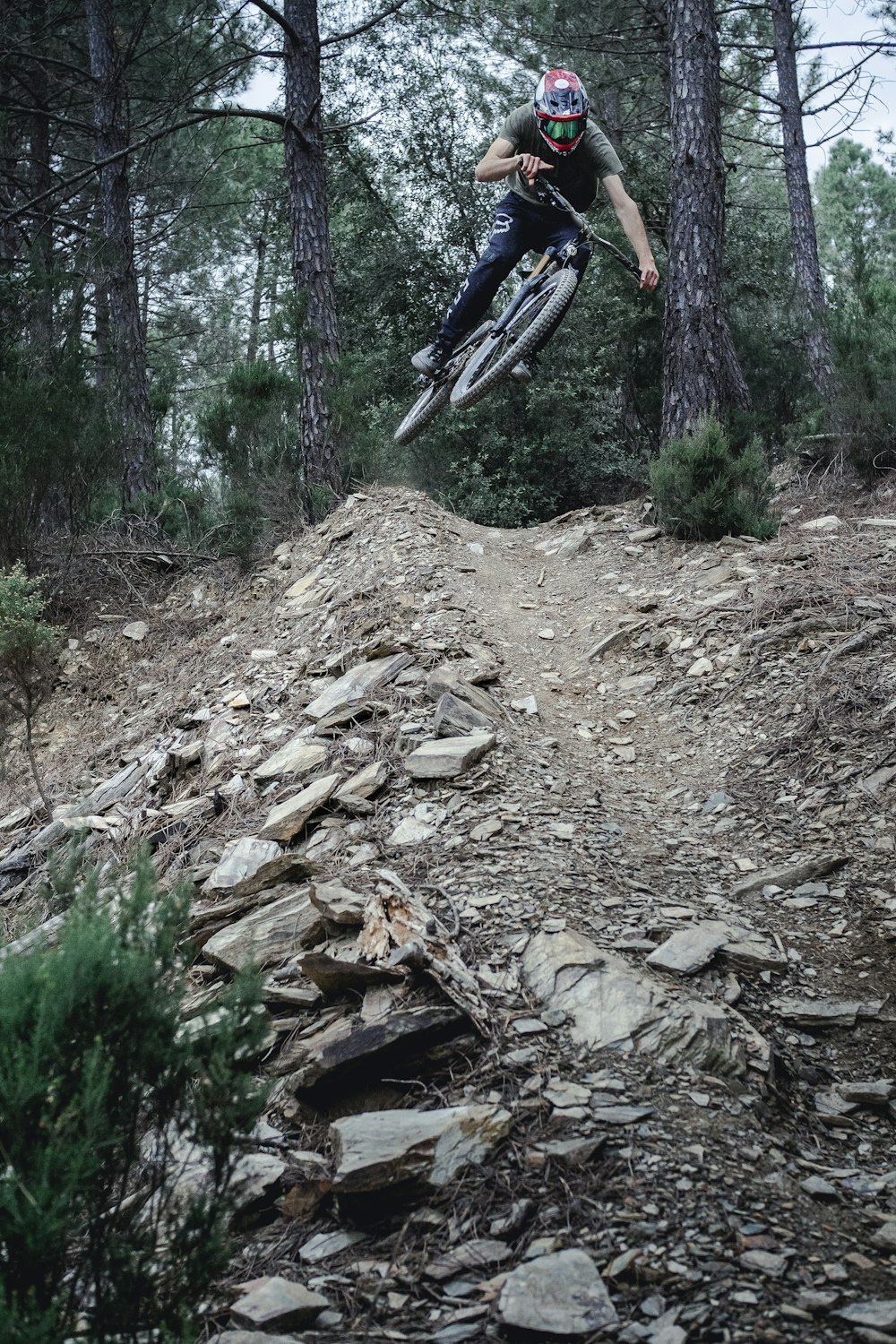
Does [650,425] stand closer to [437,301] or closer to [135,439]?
[437,301]

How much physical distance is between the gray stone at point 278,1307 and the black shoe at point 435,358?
4.61 m

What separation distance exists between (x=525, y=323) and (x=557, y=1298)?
412 centimetres

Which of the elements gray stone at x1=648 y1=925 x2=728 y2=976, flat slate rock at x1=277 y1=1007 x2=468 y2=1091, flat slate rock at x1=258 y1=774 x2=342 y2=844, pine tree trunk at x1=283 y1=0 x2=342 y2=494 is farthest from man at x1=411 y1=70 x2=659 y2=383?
flat slate rock at x1=277 y1=1007 x2=468 y2=1091

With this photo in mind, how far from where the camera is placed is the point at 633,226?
481cm

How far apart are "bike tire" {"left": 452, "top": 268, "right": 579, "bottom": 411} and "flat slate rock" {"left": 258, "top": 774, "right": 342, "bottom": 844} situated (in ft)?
6.87

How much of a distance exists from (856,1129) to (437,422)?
9158 mm

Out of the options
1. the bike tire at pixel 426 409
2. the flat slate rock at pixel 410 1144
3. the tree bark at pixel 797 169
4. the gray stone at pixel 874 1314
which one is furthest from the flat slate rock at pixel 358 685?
the tree bark at pixel 797 169

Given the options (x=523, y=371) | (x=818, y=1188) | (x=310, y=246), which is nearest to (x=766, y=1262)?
(x=818, y=1188)

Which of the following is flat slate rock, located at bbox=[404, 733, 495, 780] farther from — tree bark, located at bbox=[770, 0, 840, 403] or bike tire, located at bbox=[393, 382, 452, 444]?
tree bark, located at bbox=[770, 0, 840, 403]

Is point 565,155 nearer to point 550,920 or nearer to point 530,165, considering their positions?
point 530,165

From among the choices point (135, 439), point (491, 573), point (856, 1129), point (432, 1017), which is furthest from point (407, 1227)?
point (135, 439)

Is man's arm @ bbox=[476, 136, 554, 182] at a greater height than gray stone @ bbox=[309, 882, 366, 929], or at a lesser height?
greater

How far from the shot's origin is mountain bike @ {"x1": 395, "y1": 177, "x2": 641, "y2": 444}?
458cm

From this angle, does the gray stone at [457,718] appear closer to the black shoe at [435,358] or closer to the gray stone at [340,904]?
the gray stone at [340,904]
